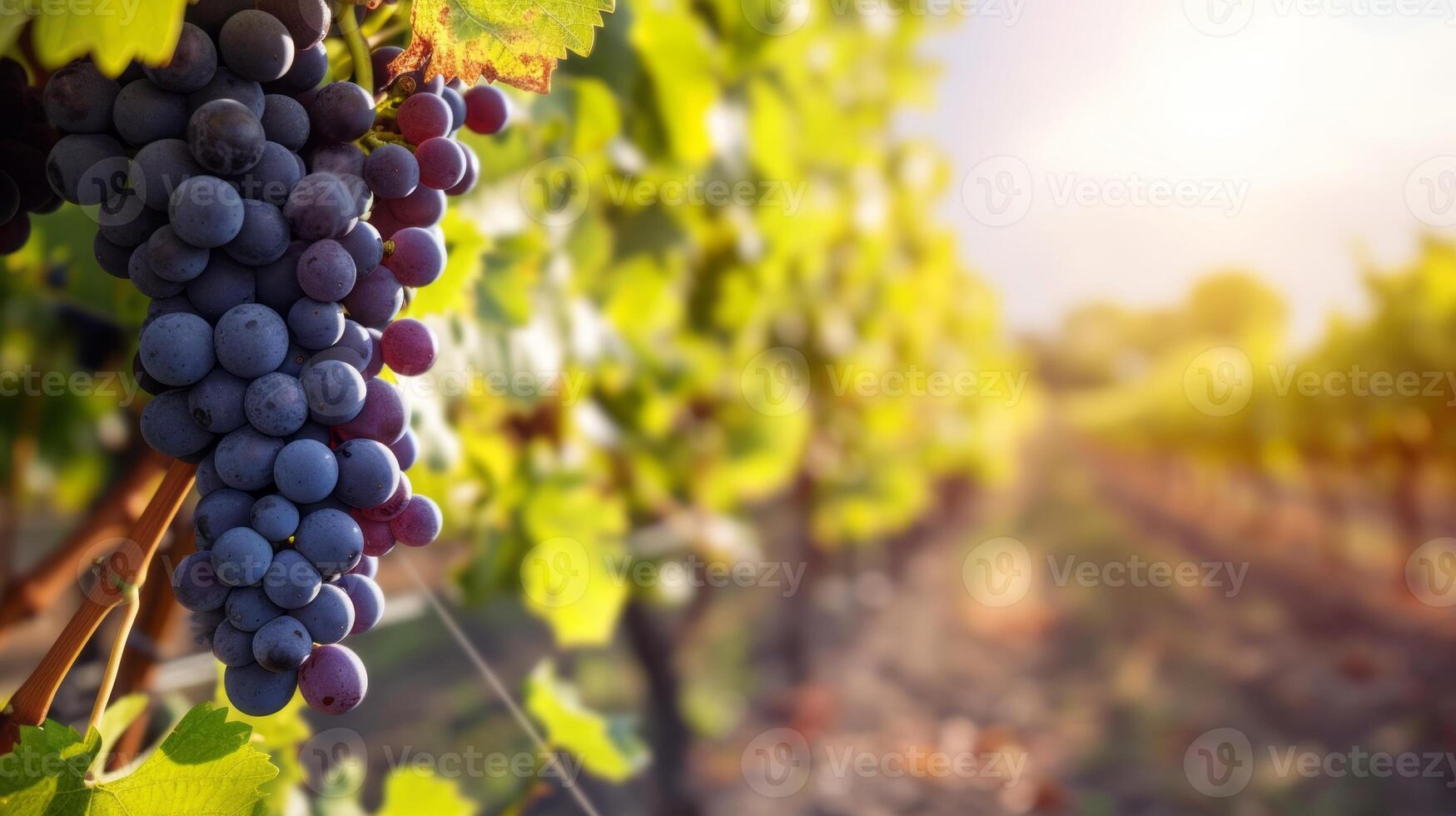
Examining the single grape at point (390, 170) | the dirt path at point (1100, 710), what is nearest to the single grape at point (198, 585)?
the single grape at point (390, 170)

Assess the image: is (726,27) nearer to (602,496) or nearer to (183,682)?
(602,496)

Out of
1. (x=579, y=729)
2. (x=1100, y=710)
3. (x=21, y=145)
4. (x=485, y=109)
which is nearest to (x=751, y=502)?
(x=1100, y=710)

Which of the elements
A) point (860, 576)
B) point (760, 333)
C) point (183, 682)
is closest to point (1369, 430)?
point (860, 576)

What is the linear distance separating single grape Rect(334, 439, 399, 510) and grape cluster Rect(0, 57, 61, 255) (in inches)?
13.0

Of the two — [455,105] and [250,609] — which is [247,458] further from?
[455,105]

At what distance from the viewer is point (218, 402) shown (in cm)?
47

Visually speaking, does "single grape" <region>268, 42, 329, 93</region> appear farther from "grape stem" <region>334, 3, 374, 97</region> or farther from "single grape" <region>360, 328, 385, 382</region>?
"single grape" <region>360, 328, 385, 382</region>

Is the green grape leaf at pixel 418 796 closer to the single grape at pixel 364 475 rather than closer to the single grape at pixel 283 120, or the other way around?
the single grape at pixel 364 475

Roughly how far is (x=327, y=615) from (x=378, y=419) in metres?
0.11

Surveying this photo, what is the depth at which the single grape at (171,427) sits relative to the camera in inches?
18.6

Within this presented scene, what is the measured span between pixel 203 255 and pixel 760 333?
9.29ft

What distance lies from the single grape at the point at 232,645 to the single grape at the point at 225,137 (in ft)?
0.78

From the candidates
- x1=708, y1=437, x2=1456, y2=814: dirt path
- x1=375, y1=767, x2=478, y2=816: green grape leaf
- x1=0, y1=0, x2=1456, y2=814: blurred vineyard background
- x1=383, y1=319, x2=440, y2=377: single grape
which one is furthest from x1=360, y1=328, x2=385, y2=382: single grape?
x1=708, y1=437, x2=1456, y2=814: dirt path

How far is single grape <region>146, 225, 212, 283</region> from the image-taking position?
0.47 m
